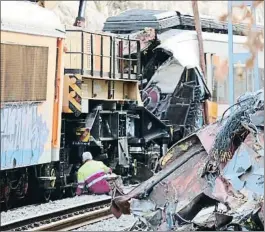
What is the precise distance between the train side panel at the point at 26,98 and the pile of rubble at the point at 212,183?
2.40m

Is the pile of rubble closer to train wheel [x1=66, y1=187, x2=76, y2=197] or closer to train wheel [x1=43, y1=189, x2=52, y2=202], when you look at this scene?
train wheel [x1=43, y1=189, x2=52, y2=202]

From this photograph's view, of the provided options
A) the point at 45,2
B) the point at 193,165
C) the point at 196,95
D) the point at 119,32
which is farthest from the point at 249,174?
the point at 119,32

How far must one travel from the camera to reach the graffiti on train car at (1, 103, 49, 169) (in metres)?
10.0

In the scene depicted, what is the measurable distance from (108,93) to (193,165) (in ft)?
24.2

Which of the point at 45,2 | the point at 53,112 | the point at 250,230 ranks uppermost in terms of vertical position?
the point at 45,2

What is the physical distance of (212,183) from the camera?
301 inches

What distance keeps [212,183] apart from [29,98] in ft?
13.7

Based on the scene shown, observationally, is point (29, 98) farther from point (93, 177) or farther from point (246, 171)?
point (246, 171)

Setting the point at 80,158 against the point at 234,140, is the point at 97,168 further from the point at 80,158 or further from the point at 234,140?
the point at 234,140

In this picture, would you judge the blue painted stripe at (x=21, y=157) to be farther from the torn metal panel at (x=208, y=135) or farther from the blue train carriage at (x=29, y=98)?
the torn metal panel at (x=208, y=135)

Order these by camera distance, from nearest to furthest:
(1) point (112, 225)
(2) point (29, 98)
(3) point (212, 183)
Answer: (3) point (212, 183) < (1) point (112, 225) < (2) point (29, 98)

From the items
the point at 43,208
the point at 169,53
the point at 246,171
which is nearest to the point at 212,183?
the point at 246,171

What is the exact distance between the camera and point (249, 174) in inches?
284

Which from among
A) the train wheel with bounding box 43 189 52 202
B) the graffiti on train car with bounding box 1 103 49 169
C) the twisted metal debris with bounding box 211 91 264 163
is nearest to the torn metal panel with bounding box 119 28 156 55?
the train wheel with bounding box 43 189 52 202
